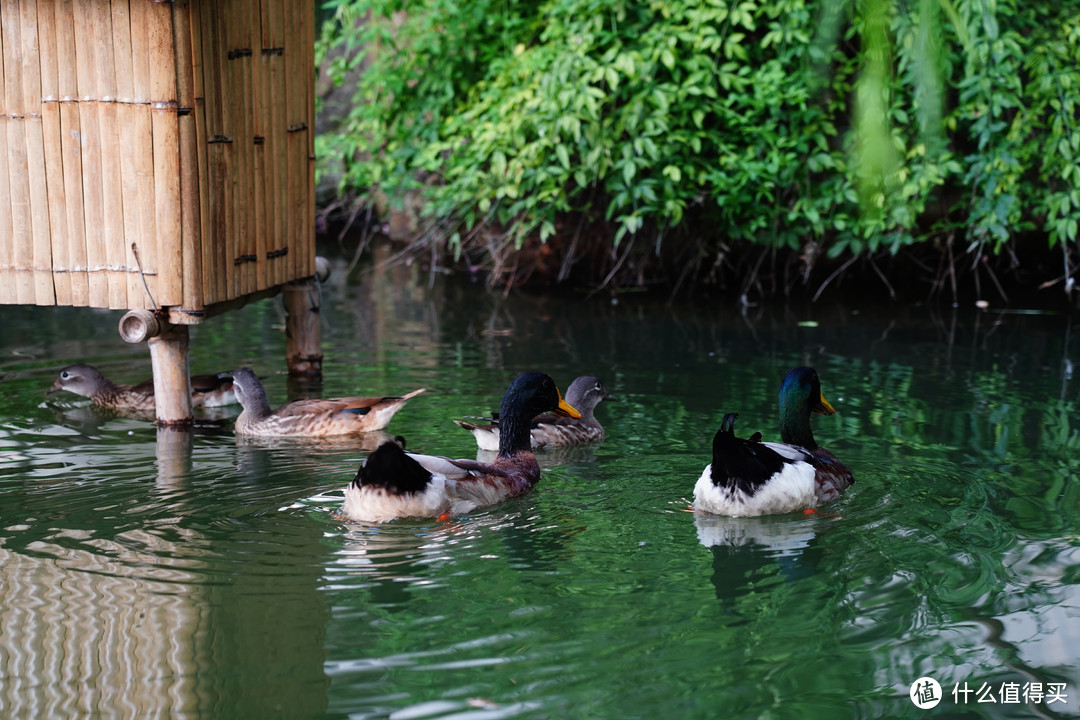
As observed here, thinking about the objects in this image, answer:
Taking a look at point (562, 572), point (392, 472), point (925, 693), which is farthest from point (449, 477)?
point (925, 693)

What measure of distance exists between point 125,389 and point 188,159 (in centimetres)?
218

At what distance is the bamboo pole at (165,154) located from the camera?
24.2 ft

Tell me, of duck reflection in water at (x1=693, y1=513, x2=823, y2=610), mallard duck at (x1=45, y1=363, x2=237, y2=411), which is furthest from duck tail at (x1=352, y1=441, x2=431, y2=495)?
mallard duck at (x1=45, y1=363, x2=237, y2=411)

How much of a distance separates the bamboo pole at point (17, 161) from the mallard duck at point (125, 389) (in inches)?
42.4

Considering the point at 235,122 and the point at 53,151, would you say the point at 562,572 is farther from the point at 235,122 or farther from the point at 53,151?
the point at 53,151

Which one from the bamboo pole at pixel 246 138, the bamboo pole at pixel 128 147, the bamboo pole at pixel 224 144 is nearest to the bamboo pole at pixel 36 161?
the bamboo pole at pixel 128 147

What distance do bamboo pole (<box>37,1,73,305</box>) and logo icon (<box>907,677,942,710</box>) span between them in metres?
5.88

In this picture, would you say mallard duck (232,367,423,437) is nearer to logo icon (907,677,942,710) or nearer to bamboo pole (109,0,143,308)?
bamboo pole (109,0,143,308)

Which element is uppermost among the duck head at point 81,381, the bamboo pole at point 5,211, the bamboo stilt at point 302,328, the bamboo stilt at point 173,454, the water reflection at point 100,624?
the bamboo pole at point 5,211

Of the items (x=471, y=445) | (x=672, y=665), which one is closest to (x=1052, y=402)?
(x=471, y=445)

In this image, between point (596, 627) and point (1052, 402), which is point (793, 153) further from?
point (596, 627)

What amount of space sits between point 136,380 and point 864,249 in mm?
8181

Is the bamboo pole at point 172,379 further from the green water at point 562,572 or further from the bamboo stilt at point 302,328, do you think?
the bamboo stilt at point 302,328

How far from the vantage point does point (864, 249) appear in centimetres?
1373
